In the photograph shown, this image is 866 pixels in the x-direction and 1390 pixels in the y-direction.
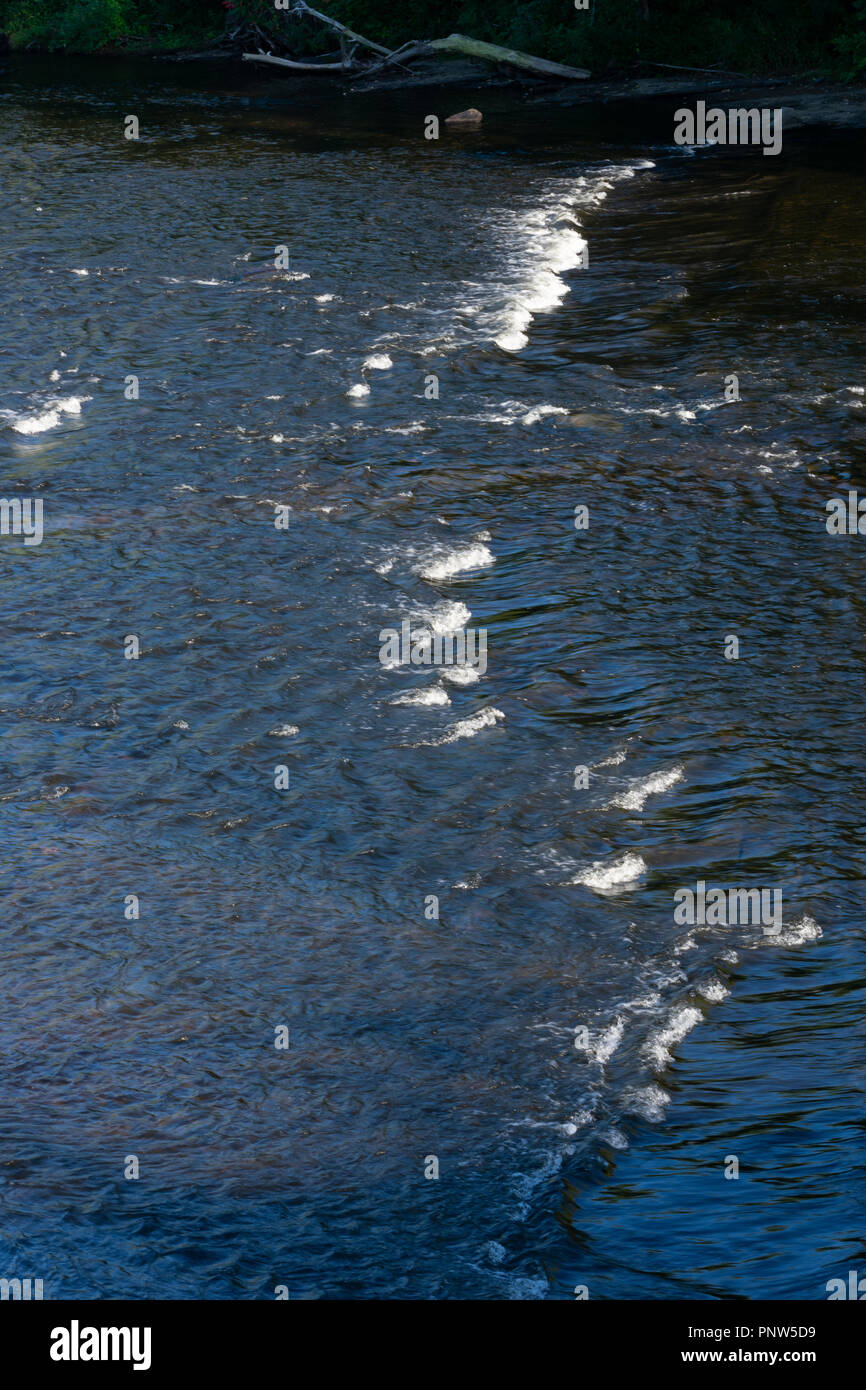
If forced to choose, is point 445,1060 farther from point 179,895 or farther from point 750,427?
point 750,427

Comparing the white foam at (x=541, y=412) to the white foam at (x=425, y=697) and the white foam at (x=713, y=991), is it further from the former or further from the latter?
the white foam at (x=713, y=991)

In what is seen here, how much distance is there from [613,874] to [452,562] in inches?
187

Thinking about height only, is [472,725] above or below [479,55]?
below

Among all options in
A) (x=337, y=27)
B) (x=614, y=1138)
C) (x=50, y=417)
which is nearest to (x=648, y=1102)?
(x=614, y=1138)

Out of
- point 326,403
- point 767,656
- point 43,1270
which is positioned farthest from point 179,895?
point 326,403

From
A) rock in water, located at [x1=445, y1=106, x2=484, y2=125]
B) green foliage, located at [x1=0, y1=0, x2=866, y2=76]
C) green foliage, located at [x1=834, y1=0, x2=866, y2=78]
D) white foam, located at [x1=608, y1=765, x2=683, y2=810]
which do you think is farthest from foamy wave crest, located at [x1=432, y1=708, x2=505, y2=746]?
green foliage, located at [x1=0, y1=0, x2=866, y2=76]

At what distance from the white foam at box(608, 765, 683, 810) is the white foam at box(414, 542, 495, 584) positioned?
3.46 meters

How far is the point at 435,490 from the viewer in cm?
1449

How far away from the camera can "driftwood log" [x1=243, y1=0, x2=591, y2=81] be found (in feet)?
125

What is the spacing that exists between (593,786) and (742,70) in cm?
3242

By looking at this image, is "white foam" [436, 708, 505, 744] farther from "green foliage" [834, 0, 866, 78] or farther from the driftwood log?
the driftwood log

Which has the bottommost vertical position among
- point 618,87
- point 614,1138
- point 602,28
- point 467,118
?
point 614,1138

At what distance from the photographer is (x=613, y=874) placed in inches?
350

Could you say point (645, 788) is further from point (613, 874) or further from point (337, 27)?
point (337, 27)
